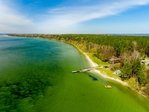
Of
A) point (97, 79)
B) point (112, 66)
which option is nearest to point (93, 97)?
point (97, 79)

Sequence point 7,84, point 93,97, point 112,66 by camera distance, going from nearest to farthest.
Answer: point 93,97, point 7,84, point 112,66

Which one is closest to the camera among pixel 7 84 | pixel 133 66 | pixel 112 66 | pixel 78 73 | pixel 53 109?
pixel 53 109

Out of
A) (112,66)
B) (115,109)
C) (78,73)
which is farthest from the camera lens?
(112,66)

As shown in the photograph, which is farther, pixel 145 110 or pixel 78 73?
pixel 78 73

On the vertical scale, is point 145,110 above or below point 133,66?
below

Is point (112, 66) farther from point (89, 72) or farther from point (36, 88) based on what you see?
point (36, 88)

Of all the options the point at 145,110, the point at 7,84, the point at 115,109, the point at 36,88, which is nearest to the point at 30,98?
the point at 36,88

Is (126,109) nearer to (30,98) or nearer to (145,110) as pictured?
(145,110)

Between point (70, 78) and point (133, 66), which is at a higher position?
point (133, 66)

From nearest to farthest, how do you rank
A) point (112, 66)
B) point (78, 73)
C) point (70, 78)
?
point (70, 78)
point (78, 73)
point (112, 66)
